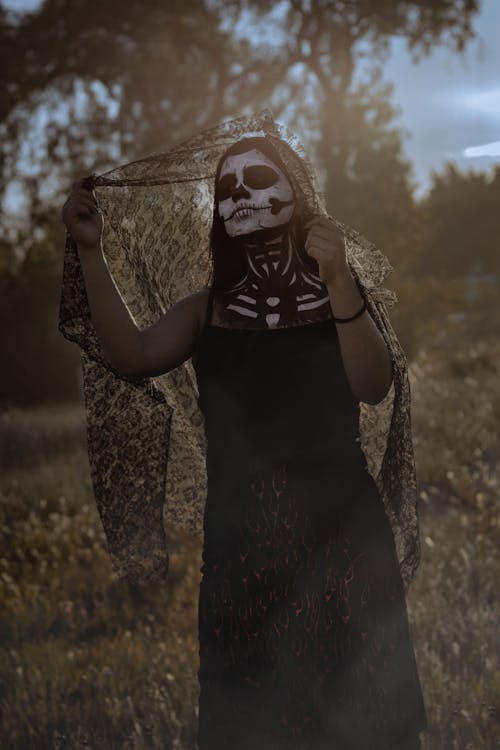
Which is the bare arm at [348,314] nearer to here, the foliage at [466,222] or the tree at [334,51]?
the tree at [334,51]

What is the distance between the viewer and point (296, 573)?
94.3 inches

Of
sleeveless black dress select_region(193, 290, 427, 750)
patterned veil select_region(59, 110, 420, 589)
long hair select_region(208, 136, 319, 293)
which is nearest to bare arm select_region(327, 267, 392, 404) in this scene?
sleeveless black dress select_region(193, 290, 427, 750)

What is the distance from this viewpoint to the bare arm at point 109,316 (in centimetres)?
236

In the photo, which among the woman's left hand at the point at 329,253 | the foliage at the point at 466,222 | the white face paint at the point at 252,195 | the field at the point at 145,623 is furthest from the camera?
the foliage at the point at 466,222

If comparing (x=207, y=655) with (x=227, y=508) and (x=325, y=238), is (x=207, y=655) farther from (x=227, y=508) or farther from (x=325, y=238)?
(x=325, y=238)

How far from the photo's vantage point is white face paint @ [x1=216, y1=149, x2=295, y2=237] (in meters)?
2.51

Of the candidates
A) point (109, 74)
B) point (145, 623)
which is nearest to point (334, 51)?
point (109, 74)

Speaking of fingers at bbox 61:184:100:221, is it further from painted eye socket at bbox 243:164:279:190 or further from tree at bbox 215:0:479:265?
tree at bbox 215:0:479:265

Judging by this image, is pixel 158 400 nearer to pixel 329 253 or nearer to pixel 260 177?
pixel 260 177

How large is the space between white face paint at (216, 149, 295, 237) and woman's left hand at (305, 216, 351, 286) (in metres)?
0.28

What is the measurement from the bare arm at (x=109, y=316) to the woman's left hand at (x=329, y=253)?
49cm

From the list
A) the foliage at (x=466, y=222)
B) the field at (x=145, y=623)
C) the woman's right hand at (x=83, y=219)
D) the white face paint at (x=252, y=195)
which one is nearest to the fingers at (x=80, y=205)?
the woman's right hand at (x=83, y=219)

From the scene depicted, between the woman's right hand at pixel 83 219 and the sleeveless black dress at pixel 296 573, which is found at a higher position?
the woman's right hand at pixel 83 219

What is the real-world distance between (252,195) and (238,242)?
0.15 metres
